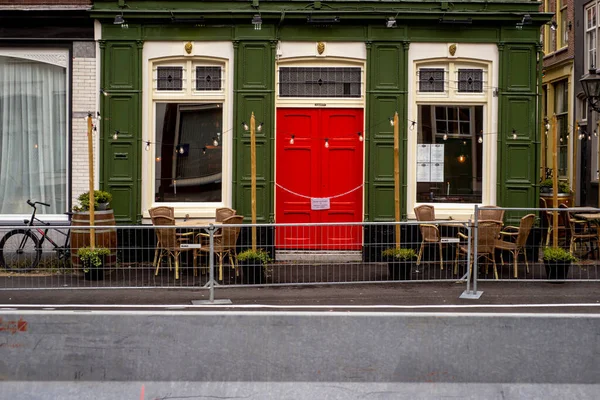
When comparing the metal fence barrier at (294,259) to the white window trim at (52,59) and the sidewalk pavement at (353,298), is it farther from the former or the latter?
the white window trim at (52,59)

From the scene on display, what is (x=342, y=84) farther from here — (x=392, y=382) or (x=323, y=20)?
(x=392, y=382)

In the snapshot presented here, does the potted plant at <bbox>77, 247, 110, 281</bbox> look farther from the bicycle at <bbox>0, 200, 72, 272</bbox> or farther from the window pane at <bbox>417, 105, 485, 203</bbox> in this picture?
the window pane at <bbox>417, 105, 485, 203</bbox>

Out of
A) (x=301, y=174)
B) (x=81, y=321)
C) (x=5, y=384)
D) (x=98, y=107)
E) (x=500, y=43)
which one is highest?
(x=500, y=43)

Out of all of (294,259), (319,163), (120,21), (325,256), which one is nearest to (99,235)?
(294,259)

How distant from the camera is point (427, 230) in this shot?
14109 millimetres

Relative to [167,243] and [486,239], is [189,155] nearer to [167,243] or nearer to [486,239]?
[167,243]

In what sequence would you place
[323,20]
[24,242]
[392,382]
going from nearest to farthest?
[392,382] < [24,242] < [323,20]

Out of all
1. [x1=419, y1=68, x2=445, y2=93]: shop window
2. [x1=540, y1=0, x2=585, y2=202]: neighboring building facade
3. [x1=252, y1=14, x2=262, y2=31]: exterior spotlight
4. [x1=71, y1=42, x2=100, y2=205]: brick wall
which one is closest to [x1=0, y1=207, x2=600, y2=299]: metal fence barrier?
[x1=71, y1=42, x2=100, y2=205]: brick wall

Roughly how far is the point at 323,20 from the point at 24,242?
671cm

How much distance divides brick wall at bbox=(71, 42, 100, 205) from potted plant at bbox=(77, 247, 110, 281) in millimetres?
3192

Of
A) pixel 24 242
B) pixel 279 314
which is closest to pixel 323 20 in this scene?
pixel 24 242

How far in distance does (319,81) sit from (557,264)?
18.5 feet

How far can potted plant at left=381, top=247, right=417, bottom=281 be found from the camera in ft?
41.4

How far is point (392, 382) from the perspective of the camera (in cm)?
786
